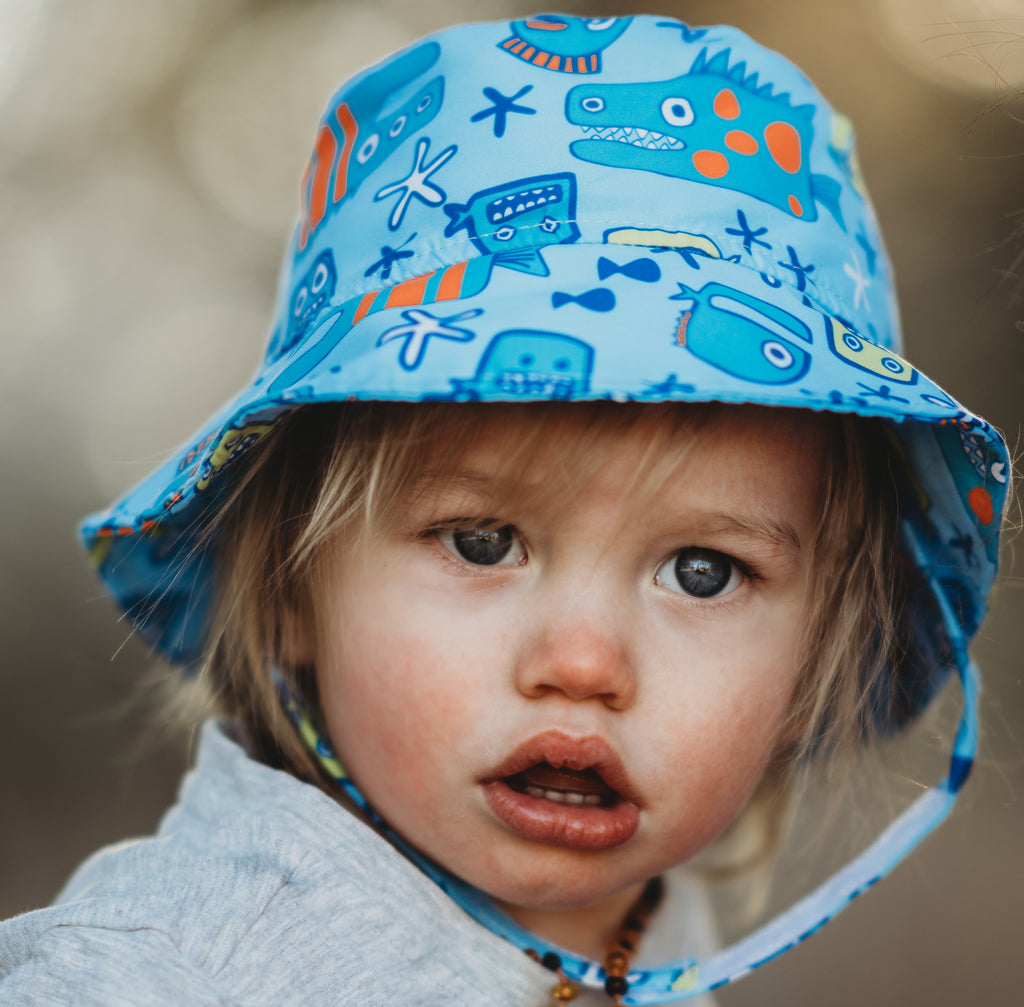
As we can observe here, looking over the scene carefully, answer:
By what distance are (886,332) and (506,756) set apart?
635mm

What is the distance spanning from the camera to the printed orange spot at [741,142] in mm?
992

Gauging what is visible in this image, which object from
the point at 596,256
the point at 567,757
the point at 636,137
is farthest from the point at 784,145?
the point at 567,757

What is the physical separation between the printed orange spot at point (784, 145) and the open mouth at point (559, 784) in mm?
642

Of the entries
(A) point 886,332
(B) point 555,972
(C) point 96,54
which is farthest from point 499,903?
(C) point 96,54

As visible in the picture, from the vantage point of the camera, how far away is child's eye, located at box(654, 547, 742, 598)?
996mm

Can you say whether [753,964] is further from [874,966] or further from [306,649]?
[874,966]

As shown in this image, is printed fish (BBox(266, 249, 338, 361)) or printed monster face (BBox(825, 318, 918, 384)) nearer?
printed monster face (BBox(825, 318, 918, 384))

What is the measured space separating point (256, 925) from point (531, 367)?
53 cm

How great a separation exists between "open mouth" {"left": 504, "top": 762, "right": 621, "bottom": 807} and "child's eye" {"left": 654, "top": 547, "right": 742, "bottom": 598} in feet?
0.66

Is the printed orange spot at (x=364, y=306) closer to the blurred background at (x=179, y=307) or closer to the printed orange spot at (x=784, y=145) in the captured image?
the printed orange spot at (x=784, y=145)

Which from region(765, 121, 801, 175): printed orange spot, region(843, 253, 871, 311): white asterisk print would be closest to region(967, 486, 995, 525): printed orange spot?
region(843, 253, 871, 311): white asterisk print

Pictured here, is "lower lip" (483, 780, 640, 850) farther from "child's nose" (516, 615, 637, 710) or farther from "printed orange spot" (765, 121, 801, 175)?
"printed orange spot" (765, 121, 801, 175)

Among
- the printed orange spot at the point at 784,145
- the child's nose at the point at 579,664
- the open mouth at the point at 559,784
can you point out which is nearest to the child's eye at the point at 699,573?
the child's nose at the point at 579,664

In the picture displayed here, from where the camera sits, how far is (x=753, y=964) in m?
1.09
